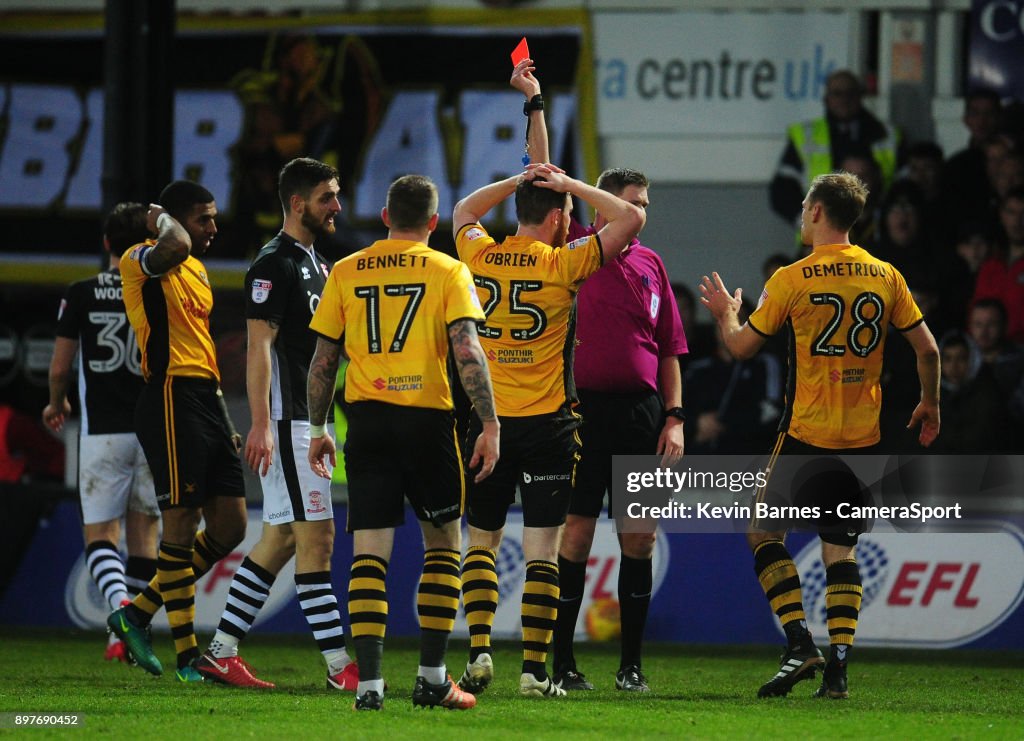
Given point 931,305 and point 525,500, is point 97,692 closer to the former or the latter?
point 525,500

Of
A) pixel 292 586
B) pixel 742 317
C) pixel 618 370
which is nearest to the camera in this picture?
pixel 618 370

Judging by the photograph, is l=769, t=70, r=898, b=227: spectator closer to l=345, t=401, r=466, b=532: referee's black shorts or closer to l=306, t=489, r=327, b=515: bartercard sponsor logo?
l=306, t=489, r=327, b=515: bartercard sponsor logo

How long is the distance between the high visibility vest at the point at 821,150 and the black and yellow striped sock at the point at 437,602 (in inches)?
292

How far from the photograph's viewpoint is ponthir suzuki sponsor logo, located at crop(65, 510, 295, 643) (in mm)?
10062

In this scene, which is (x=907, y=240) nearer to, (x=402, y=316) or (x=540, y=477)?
(x=540, y=477)

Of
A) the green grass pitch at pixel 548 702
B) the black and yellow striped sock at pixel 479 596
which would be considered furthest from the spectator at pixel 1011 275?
the black and yellow striped sock at pixel 479 596

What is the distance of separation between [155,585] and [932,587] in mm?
4680

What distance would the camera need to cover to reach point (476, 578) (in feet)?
22.0

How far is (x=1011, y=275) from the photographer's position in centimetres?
1179

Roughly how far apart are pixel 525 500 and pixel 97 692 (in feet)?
6.80

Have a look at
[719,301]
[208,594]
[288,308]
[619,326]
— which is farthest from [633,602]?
[208,594]

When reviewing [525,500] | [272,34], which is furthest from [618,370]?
[272,34]

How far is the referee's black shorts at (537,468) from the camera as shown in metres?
6.65

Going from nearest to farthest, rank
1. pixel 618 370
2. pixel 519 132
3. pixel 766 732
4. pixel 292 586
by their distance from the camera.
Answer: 1. pixel 766 732
2. pixel 618 370
3. pixel 292 586
4. pixel 519 132
